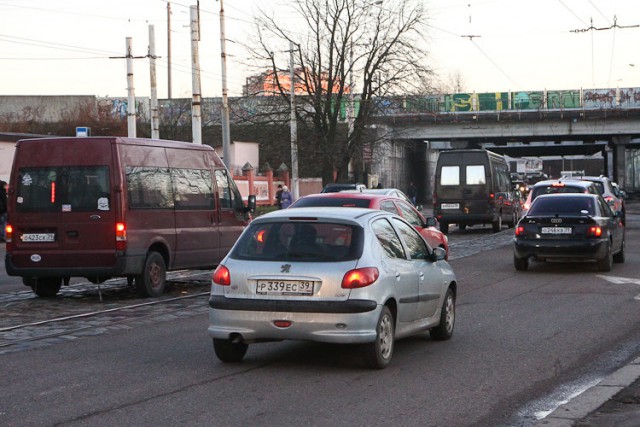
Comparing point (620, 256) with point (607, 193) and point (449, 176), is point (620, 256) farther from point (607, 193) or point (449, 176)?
point (449, 176)

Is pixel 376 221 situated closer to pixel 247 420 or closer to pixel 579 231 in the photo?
pixel 247 420

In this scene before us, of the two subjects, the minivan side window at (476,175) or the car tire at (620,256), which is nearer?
the car tire at (620,256)

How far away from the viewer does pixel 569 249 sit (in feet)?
61.6

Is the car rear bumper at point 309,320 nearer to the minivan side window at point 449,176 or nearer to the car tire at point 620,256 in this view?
the car tire at point 620,256

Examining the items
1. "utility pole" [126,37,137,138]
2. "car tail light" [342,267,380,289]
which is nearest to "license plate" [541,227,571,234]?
"car tail light" [342,267,380,289]

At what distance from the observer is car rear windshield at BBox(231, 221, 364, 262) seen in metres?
8.92

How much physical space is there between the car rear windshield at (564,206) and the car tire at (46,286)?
338 inches

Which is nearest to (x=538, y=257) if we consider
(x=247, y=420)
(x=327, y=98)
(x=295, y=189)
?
(x=247, y=420)

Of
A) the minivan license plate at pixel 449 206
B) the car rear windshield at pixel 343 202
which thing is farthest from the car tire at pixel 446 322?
the minivan license plate at pixel 449 206

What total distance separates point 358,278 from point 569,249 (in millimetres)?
10883

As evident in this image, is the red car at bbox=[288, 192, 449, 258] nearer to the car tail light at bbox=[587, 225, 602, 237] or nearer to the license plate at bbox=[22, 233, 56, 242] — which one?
the car tail light at bbox=[587, 225, 602, 237]

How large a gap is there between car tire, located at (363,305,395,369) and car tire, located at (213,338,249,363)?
1.18 m

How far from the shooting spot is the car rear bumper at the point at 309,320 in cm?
858

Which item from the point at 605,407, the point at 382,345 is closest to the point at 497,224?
the point at 382,345
